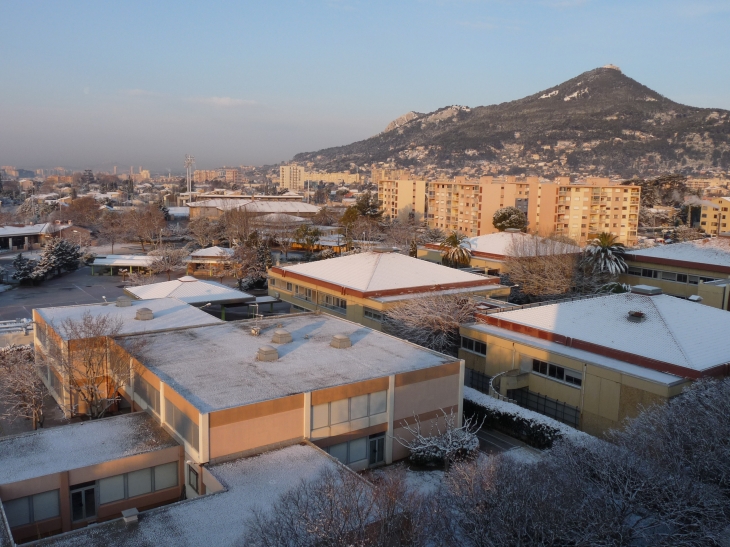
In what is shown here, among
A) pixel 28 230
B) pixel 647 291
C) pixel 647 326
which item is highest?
pixel 647 291

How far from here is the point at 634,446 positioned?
1403 cm

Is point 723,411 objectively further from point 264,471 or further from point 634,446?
point 264,471

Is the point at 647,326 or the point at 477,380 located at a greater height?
the point at 647,326

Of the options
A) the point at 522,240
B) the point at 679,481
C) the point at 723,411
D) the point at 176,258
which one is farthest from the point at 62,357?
the point at 176,258

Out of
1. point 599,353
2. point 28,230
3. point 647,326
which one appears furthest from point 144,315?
point 28,230

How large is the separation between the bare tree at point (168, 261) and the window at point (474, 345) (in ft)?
103

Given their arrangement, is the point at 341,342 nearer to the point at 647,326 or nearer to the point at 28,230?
the point at 647,326

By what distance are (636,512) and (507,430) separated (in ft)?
27.7

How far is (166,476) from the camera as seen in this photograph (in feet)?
50.2

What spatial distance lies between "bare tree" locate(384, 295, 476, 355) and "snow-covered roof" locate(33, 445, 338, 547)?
12800 mm

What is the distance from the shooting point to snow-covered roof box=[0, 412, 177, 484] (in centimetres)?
1405

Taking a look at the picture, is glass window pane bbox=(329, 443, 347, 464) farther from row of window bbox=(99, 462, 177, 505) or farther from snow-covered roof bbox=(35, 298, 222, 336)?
snow-covered roof bbox=(35, 298, 222, 336)

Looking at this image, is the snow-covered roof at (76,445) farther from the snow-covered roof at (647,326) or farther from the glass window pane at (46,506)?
the snow-covered roof at (647,326)

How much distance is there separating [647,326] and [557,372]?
13.0ft
